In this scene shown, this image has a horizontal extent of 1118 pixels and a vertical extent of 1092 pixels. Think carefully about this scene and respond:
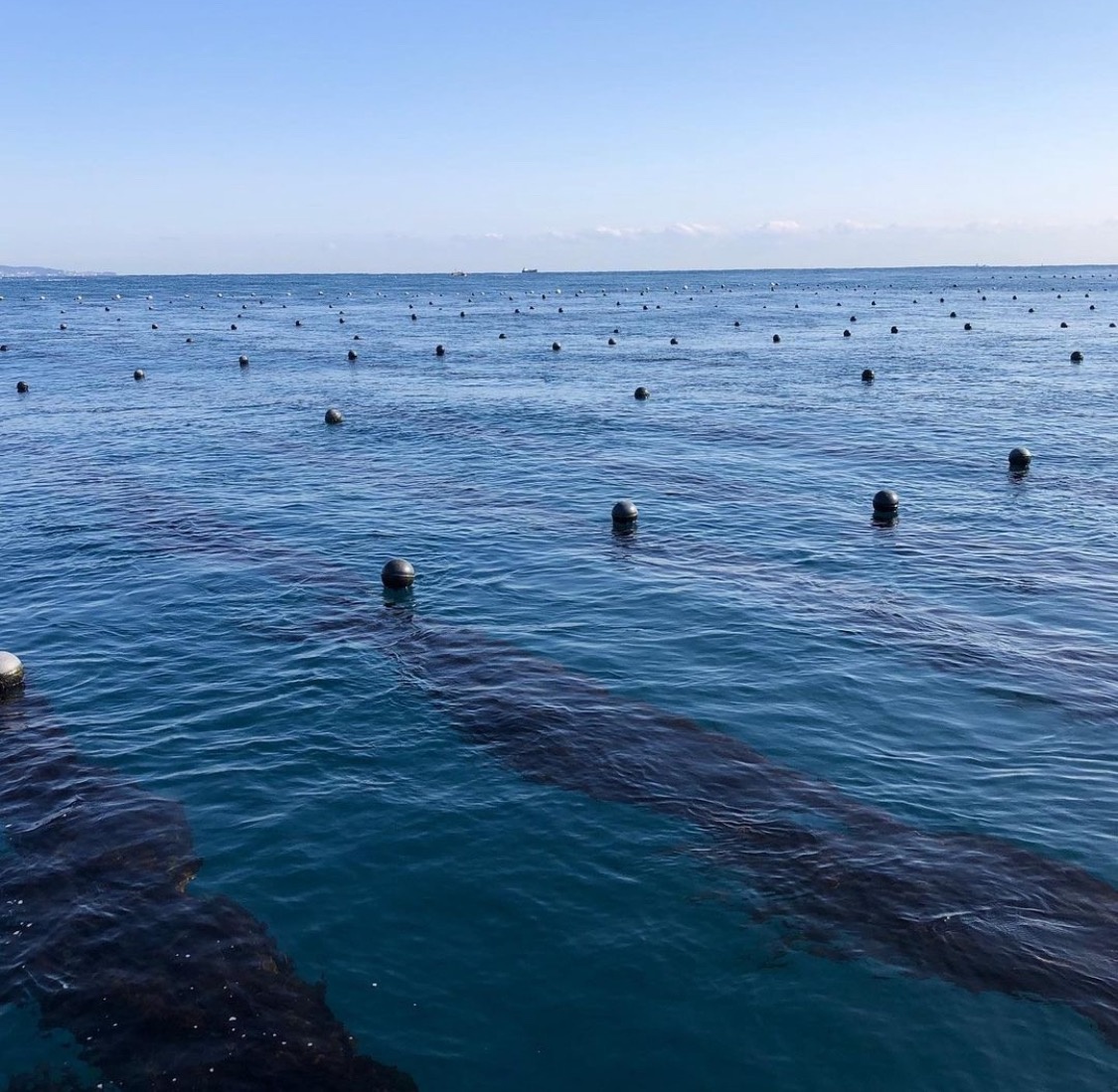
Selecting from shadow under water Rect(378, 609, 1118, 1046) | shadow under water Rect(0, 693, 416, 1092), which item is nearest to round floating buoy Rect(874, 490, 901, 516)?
shadow under water Rect(378, 609, 1118, 1046)

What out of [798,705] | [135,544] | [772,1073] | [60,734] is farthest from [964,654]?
[135,544]

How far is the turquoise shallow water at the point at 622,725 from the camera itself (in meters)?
13.7

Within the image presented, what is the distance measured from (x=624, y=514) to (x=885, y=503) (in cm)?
959

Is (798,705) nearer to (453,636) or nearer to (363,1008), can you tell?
(453,636)

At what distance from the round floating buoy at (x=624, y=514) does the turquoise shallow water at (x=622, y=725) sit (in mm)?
838

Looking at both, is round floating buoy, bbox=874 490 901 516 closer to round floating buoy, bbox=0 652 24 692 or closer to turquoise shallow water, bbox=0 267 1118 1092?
turquoise shallow water, bbox=0 267 1118 1092

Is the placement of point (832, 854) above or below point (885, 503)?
below

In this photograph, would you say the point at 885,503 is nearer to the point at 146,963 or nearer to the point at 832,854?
the point at 832,854

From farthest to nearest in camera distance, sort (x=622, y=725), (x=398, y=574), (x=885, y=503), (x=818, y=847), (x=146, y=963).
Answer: (x=885, y=503) → (x=398, y=574) → (x=622, y=725) → (x=818, y=847) → (x=146, y=963)

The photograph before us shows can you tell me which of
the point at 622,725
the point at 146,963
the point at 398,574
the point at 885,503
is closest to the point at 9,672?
the point at 398,574

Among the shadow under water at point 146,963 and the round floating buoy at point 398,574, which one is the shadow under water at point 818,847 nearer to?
the round floating buoy at point 398,574

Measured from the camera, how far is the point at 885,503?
36906mm

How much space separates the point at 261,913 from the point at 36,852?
180 inches

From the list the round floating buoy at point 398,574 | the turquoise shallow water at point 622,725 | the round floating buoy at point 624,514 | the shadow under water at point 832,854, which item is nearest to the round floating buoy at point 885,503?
the turquoise shallow water at point 622,725
